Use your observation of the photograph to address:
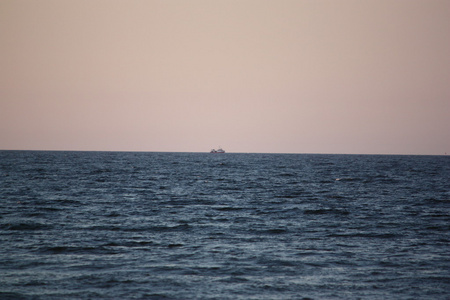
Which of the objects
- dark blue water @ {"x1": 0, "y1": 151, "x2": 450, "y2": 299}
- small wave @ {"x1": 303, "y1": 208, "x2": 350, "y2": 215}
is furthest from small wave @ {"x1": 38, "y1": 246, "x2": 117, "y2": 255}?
small wave @ {"x1": 303, "y1": 208, "x2": 350, "y2": 215}

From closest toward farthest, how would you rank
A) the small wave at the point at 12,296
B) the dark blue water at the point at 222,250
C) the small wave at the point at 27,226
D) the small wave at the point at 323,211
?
the small wave at the point at 12,296 → the dark blue water at the point at 222,250 → the small wave at the point at 27,226 → the small wave at the point at 323,211

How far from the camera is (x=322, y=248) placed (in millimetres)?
20484

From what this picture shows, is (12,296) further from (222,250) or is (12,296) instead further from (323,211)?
(323,211)

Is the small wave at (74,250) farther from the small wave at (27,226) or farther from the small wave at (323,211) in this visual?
the small wave at (323,211)

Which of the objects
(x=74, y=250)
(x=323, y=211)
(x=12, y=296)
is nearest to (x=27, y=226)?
(x=74, y=250)

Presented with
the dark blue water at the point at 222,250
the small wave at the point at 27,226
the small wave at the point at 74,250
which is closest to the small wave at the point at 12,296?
the dark blue water at the point at 222,250

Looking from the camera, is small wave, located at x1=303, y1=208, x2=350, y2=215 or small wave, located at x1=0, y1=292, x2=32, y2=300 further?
small wave, located at x1=303, y1=208, x2=350, y2=215

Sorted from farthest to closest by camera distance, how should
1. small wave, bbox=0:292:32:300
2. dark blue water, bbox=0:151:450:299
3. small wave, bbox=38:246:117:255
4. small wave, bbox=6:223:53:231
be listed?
small wave, bbox=6:223:53:231 < small wave, bbox=38:246:117:255 < dark blue water, bbox=0:151:450:299 < small wave, bbox=0:292:32:300

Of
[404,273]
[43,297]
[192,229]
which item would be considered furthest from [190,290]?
[192,229]

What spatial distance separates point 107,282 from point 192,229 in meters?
10.7

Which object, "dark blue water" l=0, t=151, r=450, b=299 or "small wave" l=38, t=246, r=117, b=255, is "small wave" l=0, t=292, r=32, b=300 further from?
"small wave" l=38, t=246, r=117, b=255

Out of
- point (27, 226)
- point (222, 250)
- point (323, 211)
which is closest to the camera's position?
point (222, 250)

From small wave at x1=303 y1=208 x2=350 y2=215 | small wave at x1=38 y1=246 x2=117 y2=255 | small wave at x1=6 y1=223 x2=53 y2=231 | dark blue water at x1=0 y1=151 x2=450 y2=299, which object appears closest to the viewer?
dark blue water at x1=0 y1=151 x2=450 y2=299

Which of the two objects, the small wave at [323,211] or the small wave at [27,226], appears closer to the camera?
the small wave at [27,226]
